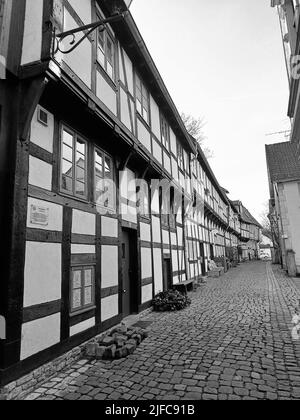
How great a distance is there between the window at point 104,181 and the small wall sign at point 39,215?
4.85 ft

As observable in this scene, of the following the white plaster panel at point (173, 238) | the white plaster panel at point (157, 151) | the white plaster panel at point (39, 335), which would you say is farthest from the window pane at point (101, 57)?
the white plaster panel at point (173, 238)

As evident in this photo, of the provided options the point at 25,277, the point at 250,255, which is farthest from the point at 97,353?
the point at 250,255

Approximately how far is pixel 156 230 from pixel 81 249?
4.34 meters

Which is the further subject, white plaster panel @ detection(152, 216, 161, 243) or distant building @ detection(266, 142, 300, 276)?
distant building @ detection(266, 142, 300, 276)

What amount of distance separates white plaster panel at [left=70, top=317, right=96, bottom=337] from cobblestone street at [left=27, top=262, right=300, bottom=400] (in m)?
0.49

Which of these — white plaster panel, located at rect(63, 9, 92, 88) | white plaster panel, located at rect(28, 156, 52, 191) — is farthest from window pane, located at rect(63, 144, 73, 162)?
white plaster panel, located at rect(63, 9, 92, 88)

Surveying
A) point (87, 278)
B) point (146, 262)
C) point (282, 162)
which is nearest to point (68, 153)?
point (87, 278)

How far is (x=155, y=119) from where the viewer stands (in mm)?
9250

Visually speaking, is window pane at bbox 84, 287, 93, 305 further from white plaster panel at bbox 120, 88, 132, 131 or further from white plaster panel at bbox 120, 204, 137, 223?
white plaster panel at bbox 120, 88, 132, 131

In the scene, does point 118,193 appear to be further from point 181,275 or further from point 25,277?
point 181,275

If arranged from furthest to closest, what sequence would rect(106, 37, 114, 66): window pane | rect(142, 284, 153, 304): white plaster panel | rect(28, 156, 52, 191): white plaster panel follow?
rect(142, 284, 153, 304): white plaster panel → rect(106, 37, 114, 66): window pane → rect(28, 156, 52, 191): white plaster panel

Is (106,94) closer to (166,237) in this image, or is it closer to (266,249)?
(166,237)

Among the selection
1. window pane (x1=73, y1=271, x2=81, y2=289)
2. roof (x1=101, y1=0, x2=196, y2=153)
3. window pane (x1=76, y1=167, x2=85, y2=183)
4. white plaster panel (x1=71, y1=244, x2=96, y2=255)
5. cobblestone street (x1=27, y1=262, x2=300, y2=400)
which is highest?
roof (x1=101, y1=0, x2=196, y2=153)

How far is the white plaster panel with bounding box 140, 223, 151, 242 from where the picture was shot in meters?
7.80
